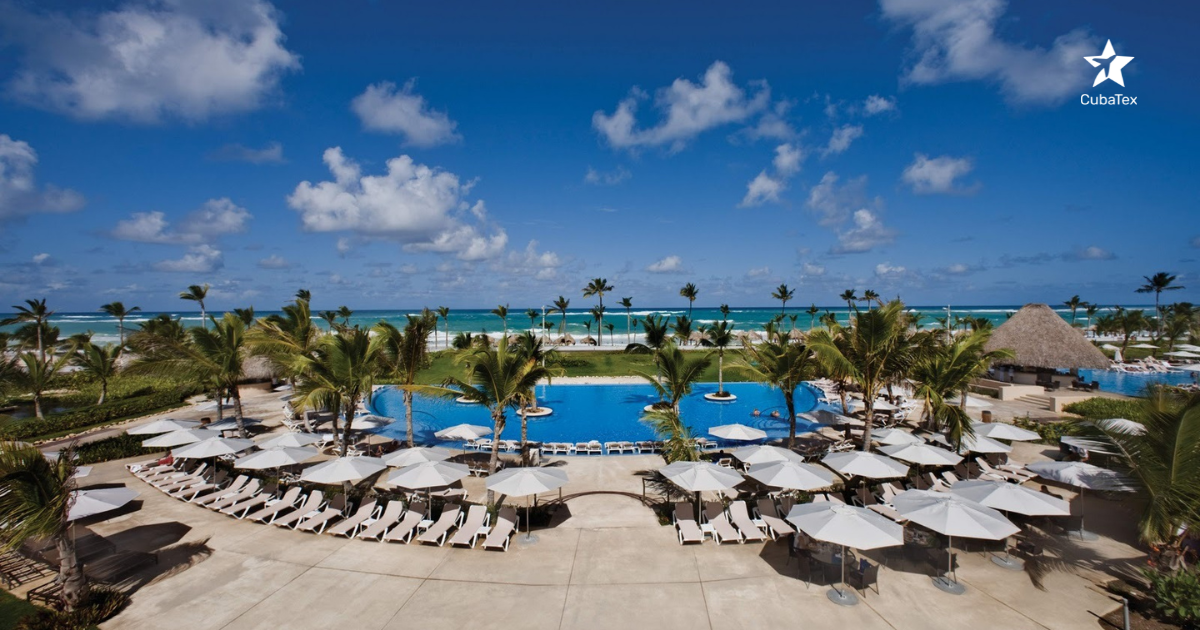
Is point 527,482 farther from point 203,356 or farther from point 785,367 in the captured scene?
point 203,356

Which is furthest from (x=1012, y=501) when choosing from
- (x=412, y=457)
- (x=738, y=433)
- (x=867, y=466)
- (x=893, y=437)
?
(x=412, y=457)

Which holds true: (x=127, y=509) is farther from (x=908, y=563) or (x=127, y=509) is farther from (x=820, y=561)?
(x=908, y=563)

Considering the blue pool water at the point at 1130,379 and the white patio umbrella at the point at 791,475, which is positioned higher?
the white patio umbrella at the point at 791,475

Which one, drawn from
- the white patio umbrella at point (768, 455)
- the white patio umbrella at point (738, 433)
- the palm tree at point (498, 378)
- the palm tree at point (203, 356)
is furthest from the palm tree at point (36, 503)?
the white patio umbrella at point (738, 433)

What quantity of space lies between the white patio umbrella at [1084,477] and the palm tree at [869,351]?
3.83 meters

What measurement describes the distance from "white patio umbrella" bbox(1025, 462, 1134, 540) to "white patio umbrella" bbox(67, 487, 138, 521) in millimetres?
18069

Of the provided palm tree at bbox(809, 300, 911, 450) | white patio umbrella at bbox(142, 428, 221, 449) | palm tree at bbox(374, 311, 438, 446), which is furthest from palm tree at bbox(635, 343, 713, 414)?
white patio umbrella at bbox(142, 428, 221, 449)

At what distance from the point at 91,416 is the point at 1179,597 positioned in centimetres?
3305

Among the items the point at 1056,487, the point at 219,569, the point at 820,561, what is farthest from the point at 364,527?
the point at 1056,487

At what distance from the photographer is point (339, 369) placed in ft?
44.6

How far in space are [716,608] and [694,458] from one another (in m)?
5.01

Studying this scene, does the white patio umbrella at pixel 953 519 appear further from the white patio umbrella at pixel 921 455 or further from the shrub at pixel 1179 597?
the white patio umbrella at pixel 921 455

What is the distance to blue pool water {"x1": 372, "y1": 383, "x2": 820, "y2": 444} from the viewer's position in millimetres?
22484

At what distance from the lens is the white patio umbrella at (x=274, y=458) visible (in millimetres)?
12594
